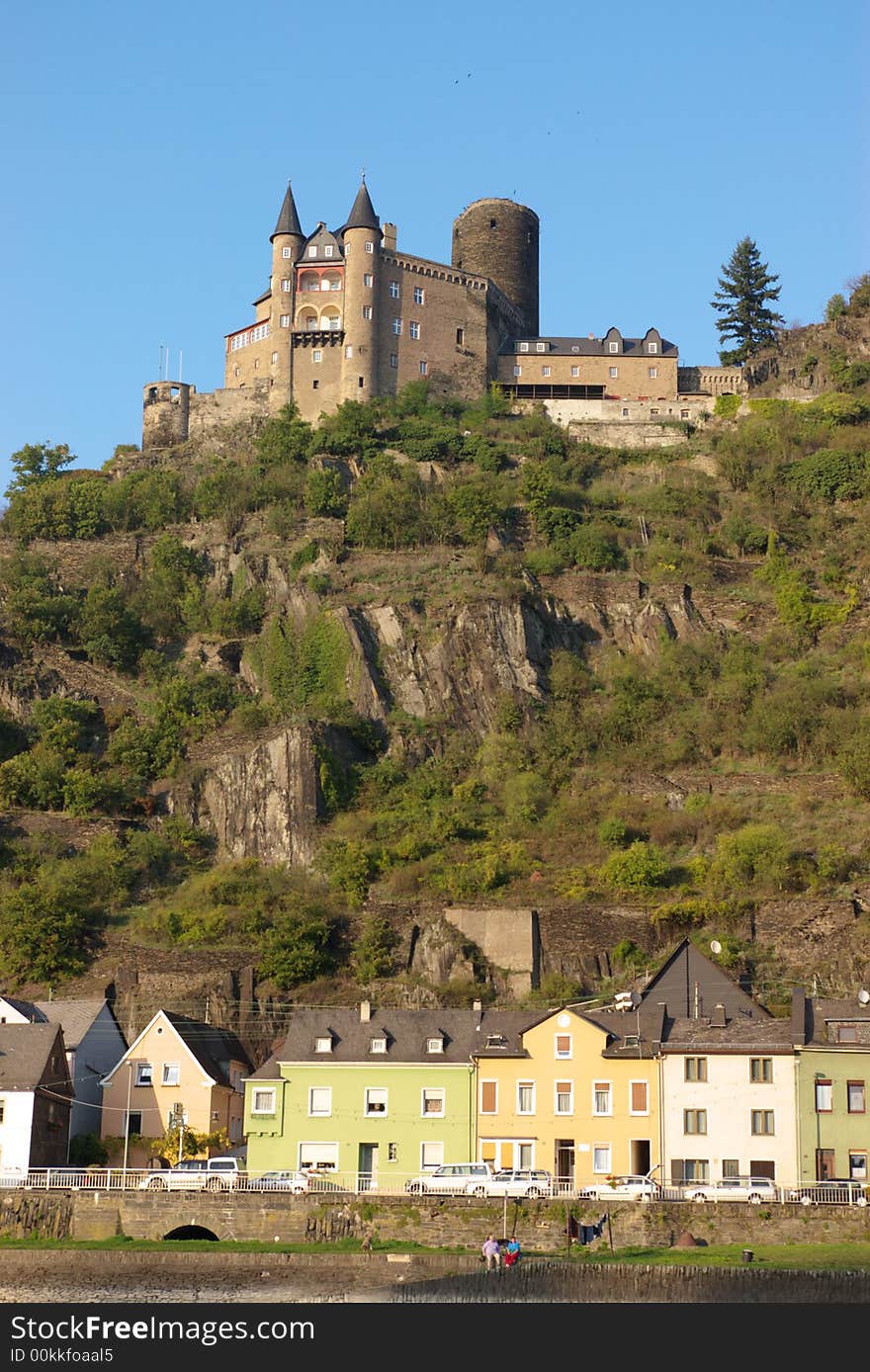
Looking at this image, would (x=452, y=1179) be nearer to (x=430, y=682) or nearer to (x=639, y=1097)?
(x=639, y=1097)

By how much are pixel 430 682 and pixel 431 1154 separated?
112 ft

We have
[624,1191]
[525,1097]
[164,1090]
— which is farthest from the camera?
A: [164,1090]

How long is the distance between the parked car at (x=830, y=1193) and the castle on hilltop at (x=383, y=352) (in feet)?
222

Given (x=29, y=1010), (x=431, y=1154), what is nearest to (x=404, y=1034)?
(x=431, y=1154)

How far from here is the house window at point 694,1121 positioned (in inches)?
2207

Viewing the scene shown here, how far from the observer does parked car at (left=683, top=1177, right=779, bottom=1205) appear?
4900cm

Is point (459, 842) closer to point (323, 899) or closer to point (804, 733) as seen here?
point (323, 899)

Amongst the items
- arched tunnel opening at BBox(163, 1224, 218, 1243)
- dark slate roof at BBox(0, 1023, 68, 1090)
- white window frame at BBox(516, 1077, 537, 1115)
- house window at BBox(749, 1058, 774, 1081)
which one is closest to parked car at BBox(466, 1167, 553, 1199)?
arched tunnel opening at BBox(163, 1224, 218, 1243)

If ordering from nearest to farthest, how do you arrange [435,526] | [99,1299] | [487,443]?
[99,1299]
[435,526]
[487,443]

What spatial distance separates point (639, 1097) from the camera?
188 feet

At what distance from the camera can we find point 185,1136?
195 feet

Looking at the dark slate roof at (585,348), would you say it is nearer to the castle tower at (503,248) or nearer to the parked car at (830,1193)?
the castle tower at (503,248)
